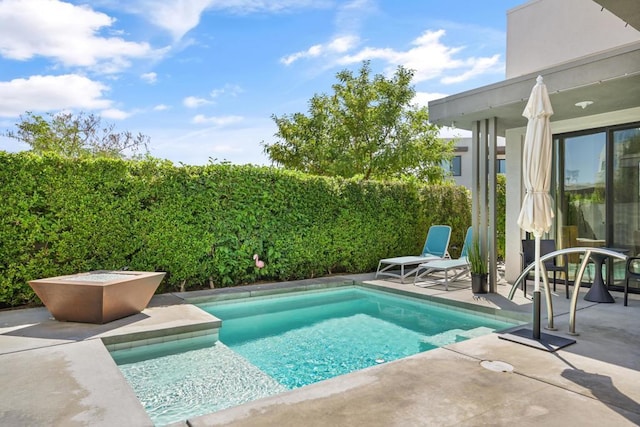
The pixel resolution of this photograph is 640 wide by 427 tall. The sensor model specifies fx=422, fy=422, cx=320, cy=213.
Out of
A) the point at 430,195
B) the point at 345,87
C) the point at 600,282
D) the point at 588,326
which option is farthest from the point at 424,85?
the point at 588,326

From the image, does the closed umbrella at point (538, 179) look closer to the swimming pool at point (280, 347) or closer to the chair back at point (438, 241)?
the swimming pool at point (280, 347)

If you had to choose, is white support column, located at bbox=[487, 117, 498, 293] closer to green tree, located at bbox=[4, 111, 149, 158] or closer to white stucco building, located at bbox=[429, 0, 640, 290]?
white stucco building, located at bbox=[429, 0, 640, 290]

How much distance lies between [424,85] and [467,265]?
32.9 ft

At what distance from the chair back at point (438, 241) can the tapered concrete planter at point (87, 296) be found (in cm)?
699

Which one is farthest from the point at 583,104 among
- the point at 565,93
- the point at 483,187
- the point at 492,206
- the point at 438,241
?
the point at 438,241

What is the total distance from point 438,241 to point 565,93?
16.1ft

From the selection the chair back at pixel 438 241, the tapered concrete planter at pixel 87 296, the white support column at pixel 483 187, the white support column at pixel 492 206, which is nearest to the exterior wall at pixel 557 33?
the white support column at pixel 492 206

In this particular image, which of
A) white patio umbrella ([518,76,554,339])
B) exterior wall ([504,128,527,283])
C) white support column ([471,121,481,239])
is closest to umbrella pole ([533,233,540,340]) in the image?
white patio umbrella ([518,76,554,339])

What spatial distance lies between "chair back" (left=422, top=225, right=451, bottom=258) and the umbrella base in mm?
5406

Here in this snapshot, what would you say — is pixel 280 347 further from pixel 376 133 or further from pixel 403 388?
pixel 376 133

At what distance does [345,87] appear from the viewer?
17.6 m

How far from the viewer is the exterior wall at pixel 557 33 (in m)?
8.08

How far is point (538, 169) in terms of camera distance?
181 inches

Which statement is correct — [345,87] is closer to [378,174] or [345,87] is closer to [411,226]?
[378,174]
